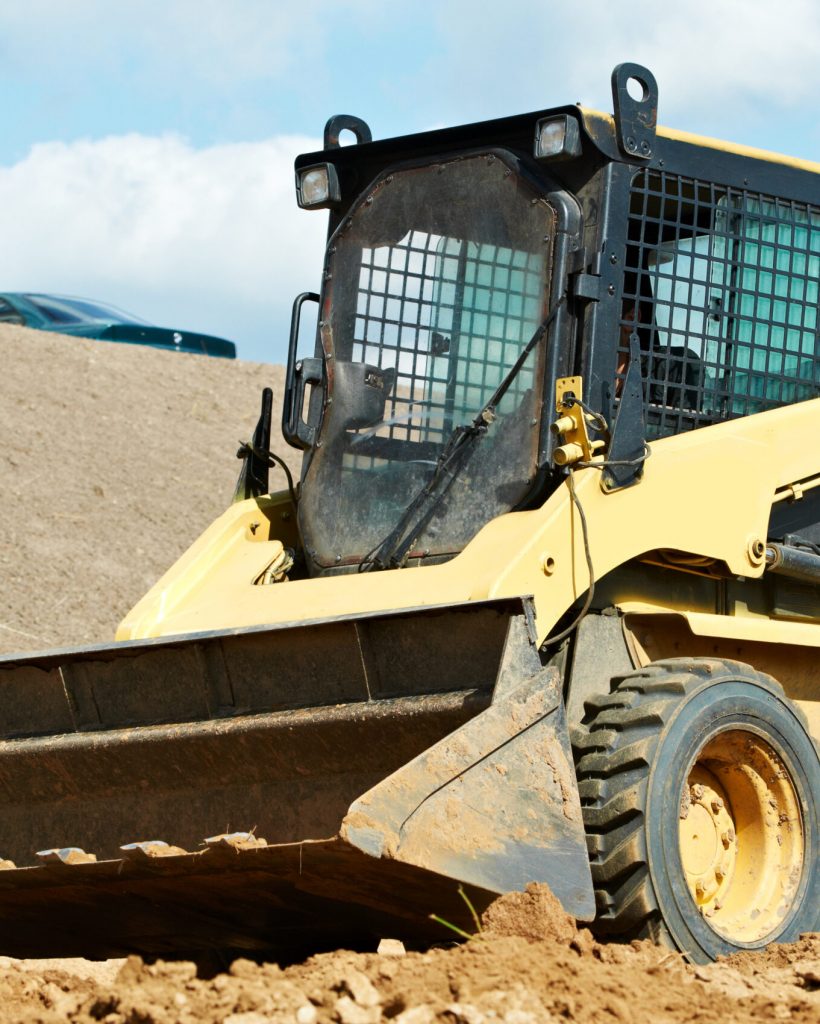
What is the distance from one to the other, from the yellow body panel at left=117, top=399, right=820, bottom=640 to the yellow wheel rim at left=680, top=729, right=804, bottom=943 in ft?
2.05

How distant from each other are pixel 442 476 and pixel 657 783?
4.59 ft

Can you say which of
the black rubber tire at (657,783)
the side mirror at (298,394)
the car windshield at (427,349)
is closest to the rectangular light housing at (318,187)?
the car windshield at (427,349)

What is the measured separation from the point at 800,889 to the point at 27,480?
11.5 meters

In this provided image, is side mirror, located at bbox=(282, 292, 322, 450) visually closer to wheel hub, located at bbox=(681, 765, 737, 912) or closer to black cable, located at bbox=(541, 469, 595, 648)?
black cable, located at bbox=(541, 469, 595, 648)

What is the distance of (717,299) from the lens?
5.64 m

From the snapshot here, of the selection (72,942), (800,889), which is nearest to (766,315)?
(800,889)

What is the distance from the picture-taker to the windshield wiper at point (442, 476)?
5340mm

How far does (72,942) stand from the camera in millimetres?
5223

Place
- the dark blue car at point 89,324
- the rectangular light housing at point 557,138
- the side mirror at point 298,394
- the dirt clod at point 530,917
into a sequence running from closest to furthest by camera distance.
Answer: the dirt clod at point 530,917 → the rectangular light housing at point 557,138 → the side mirror at point 298,394 → the dark blue car at point 89,324

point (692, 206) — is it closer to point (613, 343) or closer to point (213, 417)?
point (613, 343)

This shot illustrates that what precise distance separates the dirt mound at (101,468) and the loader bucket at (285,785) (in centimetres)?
684

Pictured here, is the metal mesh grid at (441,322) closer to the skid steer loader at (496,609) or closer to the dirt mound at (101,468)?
the skid steer loader at (496,609)

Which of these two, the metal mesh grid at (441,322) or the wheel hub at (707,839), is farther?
the metal mesh grid at (441,322)

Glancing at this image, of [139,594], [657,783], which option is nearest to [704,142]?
[657,783]
